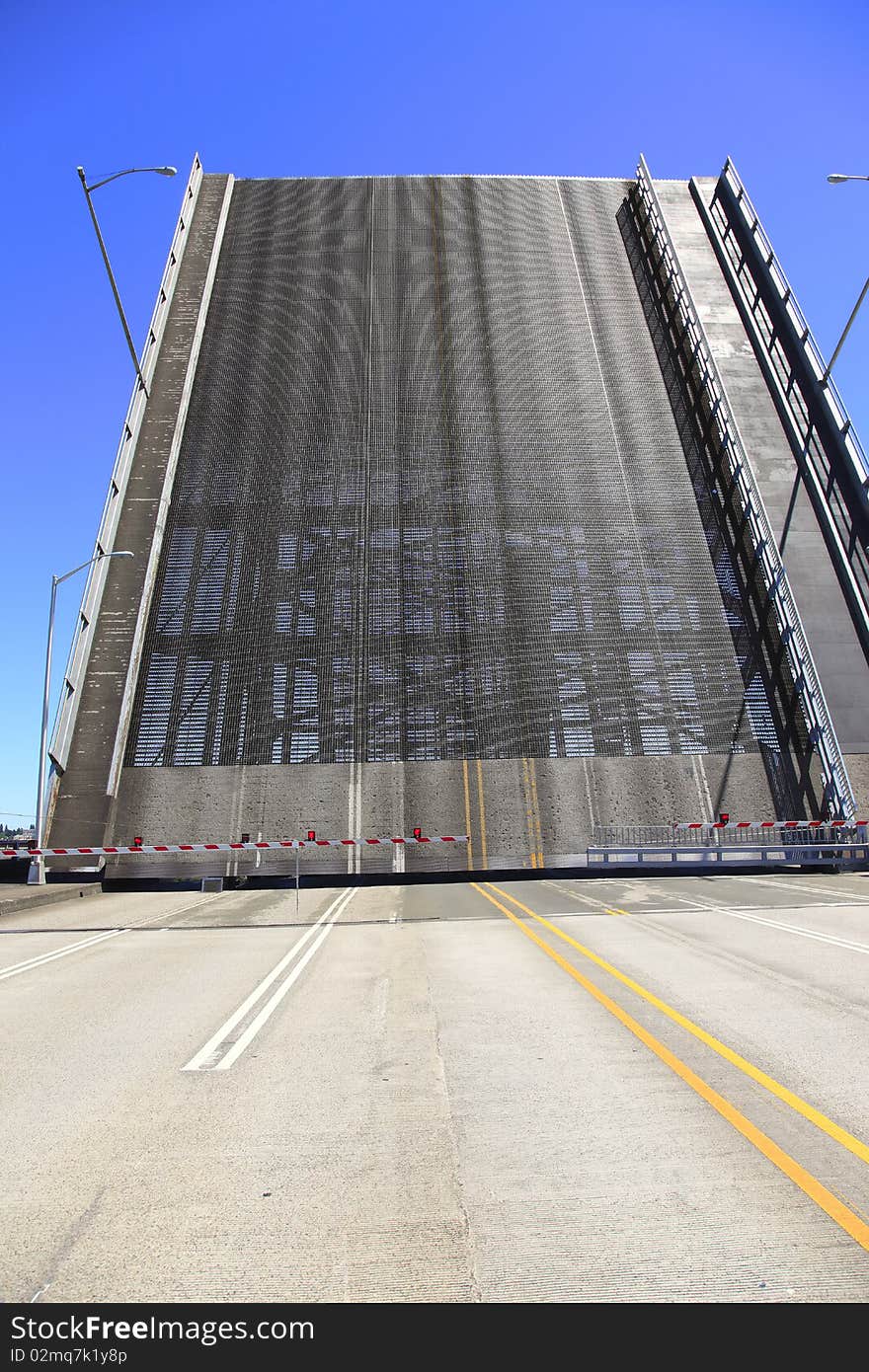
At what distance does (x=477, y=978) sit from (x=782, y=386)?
24.7 meters

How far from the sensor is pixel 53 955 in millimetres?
9766

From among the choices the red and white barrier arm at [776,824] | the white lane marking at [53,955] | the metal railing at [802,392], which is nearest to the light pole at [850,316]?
the metal railing at [802,392]

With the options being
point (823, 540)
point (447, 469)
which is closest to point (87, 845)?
point (447, 469)

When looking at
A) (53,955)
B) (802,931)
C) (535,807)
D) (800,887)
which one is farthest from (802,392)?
(53,955)

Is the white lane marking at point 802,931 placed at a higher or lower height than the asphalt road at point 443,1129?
higher

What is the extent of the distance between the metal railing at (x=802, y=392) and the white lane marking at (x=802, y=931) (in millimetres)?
13388

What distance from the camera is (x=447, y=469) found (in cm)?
2509

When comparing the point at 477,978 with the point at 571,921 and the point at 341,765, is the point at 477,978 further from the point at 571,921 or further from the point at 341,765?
the point at 341,765

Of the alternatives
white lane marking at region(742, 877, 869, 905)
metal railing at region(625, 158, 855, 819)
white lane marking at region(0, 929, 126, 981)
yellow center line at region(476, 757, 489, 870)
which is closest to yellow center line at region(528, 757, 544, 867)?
yellow center line at region(476, 757, 489, 870)

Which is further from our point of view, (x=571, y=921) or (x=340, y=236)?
(x=340, y=236)

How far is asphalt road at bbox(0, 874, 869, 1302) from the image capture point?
260 cm

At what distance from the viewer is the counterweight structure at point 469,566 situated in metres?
20.6

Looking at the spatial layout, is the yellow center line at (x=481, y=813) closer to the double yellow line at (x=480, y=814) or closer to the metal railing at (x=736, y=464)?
the double yellow line at (x=480, y=814)

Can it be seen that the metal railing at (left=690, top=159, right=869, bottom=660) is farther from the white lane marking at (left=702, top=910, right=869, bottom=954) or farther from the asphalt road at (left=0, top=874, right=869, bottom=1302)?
the asphalt road at (left=0, top=874, right=869, bottom=1302)
